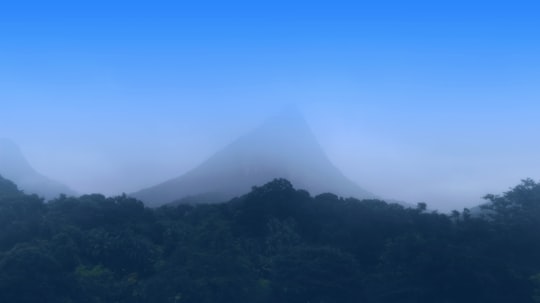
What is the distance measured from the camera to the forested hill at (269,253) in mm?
20078

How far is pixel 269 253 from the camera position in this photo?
26.5m

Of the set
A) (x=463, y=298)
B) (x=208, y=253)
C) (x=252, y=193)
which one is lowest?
(x=463, y=298)

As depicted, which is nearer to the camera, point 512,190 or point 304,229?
point 512,190

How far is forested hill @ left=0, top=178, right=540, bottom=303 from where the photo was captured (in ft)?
65.9

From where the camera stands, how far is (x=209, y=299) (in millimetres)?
19938

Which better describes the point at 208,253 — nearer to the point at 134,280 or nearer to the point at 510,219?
the point at 134,280

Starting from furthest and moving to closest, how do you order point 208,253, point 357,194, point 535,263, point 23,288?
point 357,194 < point 535,263 < point 208,253 < point 23,288

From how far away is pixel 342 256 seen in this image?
Result: 2178cm

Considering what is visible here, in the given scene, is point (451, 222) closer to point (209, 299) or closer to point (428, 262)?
point (428, 262)

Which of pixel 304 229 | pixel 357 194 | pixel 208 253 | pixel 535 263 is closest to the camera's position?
pixel 208 253

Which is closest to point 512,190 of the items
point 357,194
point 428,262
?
point 428,262

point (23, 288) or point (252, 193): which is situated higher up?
point (252, 193)

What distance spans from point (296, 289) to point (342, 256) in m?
1.97

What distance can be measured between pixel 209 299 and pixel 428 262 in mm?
7394
